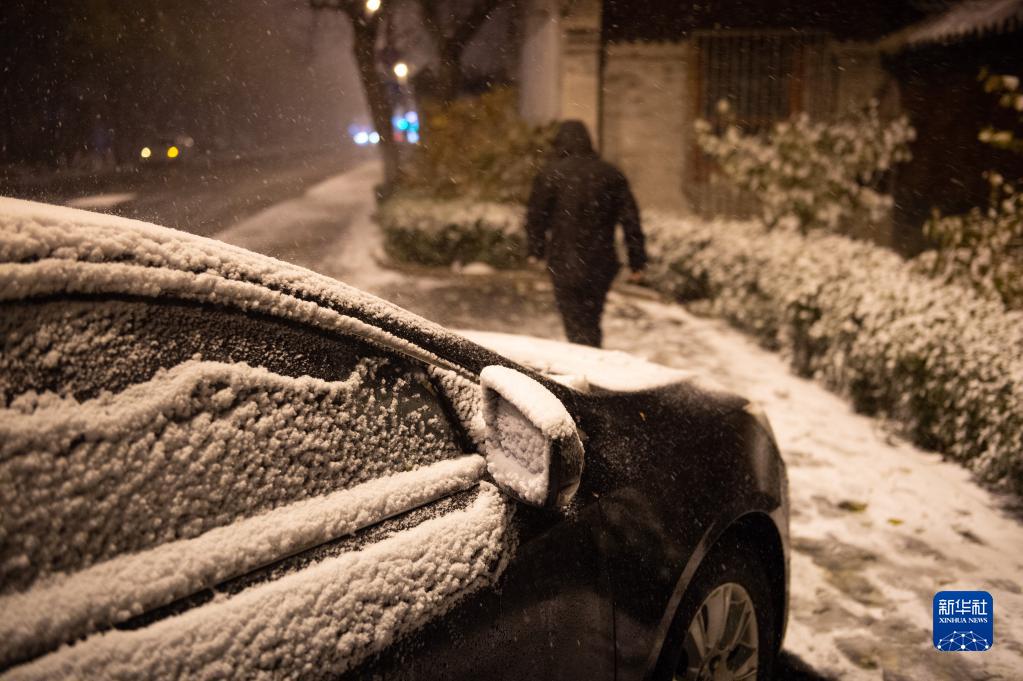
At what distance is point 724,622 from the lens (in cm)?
228

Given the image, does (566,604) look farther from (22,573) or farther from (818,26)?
(818,26)

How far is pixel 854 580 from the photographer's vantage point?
356 cm

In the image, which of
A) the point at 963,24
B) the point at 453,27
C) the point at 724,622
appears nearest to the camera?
the point at 724,622

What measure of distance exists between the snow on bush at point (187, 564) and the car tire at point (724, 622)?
82 centimetres

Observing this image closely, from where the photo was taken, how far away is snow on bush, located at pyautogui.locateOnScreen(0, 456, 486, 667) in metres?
1.14

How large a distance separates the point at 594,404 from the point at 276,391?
873 mm

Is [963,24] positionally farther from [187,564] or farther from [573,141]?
[187,564]

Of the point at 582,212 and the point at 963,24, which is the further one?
the point at 963,24

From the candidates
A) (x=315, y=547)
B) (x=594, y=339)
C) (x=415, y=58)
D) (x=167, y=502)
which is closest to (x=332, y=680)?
(x=315, y=547)

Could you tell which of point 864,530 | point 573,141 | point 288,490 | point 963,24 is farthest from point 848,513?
point 963,24

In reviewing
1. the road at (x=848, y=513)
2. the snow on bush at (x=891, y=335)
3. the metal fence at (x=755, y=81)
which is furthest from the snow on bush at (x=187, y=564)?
the metal fence at (x=755, y=81)

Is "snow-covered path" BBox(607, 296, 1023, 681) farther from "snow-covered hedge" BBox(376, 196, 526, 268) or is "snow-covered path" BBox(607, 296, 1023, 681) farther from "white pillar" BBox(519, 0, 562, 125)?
"white pillar" BBox(519, 0, 562, 125)

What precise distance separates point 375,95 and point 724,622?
15599 mm

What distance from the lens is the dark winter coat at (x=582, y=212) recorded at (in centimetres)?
540
